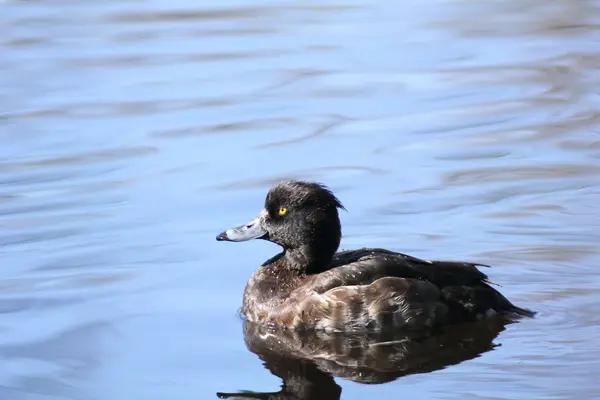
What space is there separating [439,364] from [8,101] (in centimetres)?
757

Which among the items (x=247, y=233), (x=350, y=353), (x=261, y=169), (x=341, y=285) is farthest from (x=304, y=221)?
(x=261, y=169)

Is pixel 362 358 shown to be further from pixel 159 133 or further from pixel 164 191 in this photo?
pixel 159 133

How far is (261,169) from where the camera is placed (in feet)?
38.5

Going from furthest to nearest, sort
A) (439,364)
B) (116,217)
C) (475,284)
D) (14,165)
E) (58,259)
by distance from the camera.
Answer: (14,165)
(116,217)
(58,259)
(475,284)
(439,364)

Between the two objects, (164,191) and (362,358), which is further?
(164,191)

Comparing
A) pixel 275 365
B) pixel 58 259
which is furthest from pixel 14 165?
pixel 275 365

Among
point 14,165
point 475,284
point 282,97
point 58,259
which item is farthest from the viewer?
point 282,97

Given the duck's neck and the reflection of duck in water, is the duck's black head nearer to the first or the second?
the duck's neck

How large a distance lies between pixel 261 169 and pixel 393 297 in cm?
320

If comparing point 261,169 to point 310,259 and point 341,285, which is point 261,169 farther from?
point 341,285

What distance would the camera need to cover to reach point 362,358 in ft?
27.1

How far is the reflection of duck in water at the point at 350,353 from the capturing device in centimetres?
781

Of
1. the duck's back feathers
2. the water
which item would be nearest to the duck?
the duck's back feathers

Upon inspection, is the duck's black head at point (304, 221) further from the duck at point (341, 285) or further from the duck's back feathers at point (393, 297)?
the duck's back feathers at point (393, 297)
